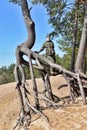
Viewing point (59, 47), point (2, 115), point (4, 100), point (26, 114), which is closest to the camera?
point (26, 114)

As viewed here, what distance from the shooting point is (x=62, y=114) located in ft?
35.5

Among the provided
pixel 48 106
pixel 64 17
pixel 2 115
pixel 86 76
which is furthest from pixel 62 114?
pixel 64 17

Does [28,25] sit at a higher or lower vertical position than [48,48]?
higher

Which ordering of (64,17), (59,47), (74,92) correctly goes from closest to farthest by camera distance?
(74,92), (64,17), (59,47)

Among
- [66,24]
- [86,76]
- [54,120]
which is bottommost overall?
[54,120]

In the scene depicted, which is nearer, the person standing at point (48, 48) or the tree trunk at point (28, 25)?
the tree trunk at point (28, 25)

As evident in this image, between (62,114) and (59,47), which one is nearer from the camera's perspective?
(62,114)

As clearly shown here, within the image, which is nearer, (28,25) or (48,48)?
(28,25)

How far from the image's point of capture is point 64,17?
2183 centimetres

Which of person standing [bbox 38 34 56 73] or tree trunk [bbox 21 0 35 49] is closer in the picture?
tree trunk [bbox 21 0 35 49]

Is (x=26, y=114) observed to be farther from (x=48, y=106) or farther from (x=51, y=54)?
(x=51, y=54)

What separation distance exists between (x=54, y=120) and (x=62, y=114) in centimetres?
31

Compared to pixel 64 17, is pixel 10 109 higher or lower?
lower

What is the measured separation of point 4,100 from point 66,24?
6.37 meters
